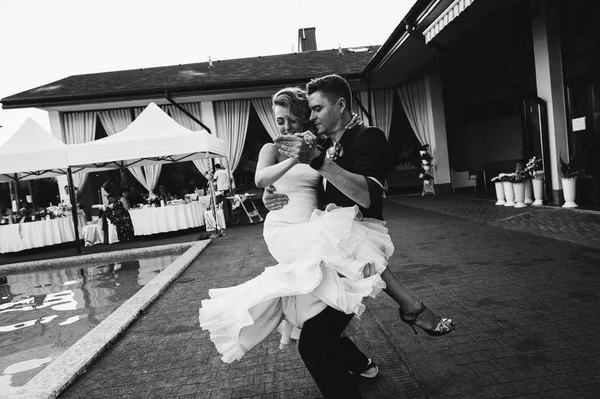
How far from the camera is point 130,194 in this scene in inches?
489

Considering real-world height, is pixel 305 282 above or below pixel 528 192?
above

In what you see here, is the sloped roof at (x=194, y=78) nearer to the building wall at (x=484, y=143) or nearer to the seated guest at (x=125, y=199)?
the seated guest at (x=125, y=199)

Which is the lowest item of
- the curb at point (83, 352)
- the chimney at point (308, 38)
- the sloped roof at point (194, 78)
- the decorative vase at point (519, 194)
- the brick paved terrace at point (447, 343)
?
the brick paved terrace at point (447, 343)

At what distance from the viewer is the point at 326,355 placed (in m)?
1.88

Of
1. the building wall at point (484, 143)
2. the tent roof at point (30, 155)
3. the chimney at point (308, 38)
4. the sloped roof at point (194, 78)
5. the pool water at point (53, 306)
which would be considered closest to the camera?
the pool water at point (53, 306)

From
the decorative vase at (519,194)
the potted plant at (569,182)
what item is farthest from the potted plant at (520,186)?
the potted plant at (569,182)

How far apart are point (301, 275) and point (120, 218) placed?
10598mm

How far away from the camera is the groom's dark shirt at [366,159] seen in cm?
200

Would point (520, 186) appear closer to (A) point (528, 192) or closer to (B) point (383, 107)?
(A) point (528, 192)

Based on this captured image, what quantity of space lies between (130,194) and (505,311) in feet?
36.1

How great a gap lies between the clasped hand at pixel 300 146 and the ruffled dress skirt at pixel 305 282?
1.21 feet

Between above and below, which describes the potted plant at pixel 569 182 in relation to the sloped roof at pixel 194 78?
below

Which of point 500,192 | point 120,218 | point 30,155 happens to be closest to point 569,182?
point 500,192

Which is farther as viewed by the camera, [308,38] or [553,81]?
[308,38]
